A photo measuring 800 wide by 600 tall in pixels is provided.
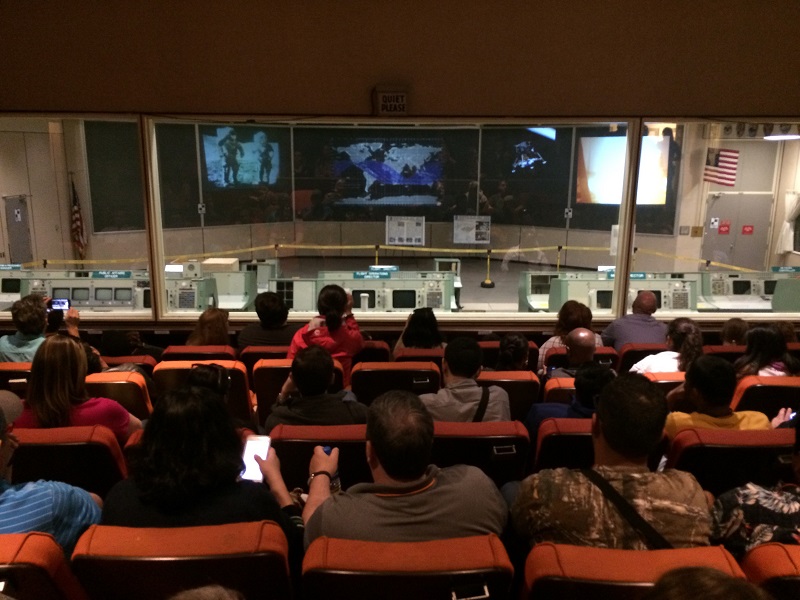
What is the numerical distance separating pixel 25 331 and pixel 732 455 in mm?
3714

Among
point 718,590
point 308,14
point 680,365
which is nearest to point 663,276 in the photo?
point 680,365

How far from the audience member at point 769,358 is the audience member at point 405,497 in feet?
7.32

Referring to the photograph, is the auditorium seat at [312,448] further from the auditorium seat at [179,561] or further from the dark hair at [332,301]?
the dark hair at [332,301]

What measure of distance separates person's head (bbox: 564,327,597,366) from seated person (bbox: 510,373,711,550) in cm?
165

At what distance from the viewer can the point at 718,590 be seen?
0.87 metres

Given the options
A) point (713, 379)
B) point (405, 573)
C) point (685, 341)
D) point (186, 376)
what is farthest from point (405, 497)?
→ point (685, 341)

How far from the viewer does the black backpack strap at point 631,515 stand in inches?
61.0

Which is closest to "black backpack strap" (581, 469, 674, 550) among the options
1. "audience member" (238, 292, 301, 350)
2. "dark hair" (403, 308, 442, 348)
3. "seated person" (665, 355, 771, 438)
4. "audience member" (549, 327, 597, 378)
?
"seated person" (665, 355, 771, 438)

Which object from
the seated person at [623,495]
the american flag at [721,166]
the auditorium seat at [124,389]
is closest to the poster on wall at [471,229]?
the american flag at [721,166]

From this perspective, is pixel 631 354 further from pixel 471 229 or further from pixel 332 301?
pixel 471 229

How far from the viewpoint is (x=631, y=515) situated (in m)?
1.58

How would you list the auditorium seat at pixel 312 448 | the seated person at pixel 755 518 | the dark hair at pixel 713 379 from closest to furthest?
the seated person at pixel 755 518, the auditorium seat at pixel 312 448, the dark hair at pixel 713 379

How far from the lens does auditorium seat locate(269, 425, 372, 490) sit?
2154 millimetres

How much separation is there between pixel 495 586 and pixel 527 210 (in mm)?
11581
